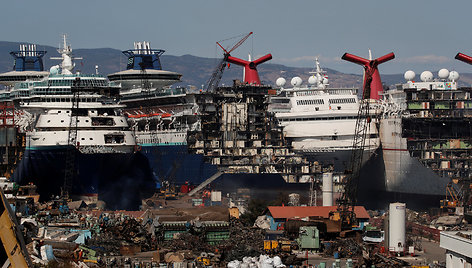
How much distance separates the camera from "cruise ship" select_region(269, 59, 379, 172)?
90.1 metres

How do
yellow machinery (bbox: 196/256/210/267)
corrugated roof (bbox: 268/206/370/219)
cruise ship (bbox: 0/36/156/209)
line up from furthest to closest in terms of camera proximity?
cruise ship (bbox: 0/36/156/209) < corrugated roof (bbox: 268/206/370/219) < yellow machinery (bbox: 196/256/210/267)

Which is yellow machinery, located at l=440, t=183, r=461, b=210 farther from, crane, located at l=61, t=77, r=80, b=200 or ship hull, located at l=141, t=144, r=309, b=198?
crane, located at l=61, t=77, r=80, b=200

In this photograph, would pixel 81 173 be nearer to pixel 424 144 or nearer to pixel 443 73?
pixel 424 144

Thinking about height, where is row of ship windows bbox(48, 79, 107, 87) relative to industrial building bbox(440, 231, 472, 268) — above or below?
above

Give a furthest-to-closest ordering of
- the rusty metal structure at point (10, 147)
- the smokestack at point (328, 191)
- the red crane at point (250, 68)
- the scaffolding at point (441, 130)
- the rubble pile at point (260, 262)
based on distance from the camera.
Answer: the red crane at point (250, 68), the scaffolding at point (441, 130), the rusty metal structure at point (10, 147), the smokestack at point (328, 191), the rubble pile at point (260, 262)

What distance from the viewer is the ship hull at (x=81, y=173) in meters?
81.8

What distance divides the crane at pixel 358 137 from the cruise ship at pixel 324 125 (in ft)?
5.76

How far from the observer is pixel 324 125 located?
91750 mm

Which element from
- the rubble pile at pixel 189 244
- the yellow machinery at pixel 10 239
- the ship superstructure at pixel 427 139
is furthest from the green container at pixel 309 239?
the yellow machinery at pixel 10 239

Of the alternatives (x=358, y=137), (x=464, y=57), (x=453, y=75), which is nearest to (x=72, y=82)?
(x=358, y=137)

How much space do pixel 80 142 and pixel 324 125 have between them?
23.0m

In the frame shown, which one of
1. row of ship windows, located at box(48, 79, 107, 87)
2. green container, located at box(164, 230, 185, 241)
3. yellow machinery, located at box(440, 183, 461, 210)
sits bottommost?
green container, located at box(164, 230, 185, 241)

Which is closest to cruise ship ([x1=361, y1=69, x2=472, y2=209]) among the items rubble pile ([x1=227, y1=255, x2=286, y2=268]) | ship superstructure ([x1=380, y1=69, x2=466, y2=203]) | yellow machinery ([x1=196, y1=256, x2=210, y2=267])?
ship superstructure ([x1=380, y1=69, x2=466, y2=203])

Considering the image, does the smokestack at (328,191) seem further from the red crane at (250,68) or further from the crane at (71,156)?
the red crane at (250,68)
